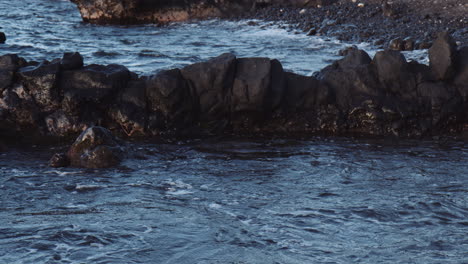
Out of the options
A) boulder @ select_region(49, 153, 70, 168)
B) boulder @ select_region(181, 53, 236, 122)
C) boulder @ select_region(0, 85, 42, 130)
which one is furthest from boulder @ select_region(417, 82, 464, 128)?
boulder @ select_region(0, 85, 42, 130)

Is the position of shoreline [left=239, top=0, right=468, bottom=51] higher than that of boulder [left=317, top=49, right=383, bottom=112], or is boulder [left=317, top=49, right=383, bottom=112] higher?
shoreline [left=239, top=0, right=468, bottom=51]

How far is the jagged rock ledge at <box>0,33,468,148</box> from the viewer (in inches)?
438

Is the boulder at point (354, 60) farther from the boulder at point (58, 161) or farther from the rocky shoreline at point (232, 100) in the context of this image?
the boulder at point (58, 161)

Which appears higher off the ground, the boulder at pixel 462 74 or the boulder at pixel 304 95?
the boulder at pixel 462 74

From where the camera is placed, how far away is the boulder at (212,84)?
A: 11211mm

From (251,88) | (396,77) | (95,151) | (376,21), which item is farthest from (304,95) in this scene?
(376,21)

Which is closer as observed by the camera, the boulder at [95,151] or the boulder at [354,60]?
the boulder at [95,151]

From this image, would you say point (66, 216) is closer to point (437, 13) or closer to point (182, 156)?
point (182, 156)

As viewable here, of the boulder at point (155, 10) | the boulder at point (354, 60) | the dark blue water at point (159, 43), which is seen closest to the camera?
the boulder at point (354, 60)

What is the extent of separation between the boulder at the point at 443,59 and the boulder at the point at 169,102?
158 inches

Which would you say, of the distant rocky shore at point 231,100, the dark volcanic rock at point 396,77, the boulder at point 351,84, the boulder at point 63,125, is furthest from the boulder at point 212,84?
the dark volcanic rock at point 396,77

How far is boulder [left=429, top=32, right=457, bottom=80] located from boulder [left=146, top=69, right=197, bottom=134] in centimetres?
401

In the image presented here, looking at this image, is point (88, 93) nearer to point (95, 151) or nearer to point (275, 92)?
point (95, 151)

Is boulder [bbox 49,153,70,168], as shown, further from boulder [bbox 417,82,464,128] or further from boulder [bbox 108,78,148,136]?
boulder [bbox 417,82,464,128]
